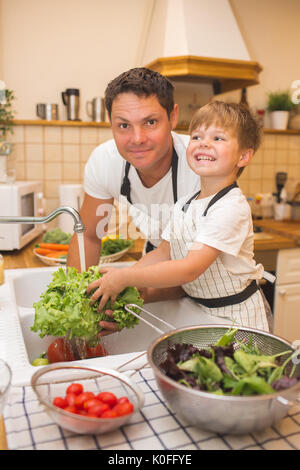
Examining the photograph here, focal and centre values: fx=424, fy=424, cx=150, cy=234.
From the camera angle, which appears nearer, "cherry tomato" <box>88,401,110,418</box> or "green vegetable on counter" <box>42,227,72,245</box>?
"cherry tomato" <box>88,401,110,418</box>

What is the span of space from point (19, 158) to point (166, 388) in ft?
7.39

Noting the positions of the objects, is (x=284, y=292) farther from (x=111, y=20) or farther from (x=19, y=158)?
(x=111, y=20)

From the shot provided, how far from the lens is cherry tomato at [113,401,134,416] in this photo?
1.97 feet

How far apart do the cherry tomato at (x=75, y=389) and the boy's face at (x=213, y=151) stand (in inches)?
23.6

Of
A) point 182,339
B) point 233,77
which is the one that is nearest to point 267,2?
point 233,77

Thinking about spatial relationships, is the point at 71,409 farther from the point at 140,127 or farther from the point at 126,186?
the point at 126,186

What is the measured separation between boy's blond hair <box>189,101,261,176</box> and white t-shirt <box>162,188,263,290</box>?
0.14 m

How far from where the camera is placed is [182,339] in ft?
2.47

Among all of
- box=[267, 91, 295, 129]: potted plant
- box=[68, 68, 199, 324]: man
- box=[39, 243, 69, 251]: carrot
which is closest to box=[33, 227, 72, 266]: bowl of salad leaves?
box=[39, 243, 69, 251]: carrot

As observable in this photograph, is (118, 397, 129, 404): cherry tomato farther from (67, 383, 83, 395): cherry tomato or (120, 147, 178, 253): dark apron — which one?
(120, 147, 178, 253): dark apron

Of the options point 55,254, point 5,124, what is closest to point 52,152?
point 5,124

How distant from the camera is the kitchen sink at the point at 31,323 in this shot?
0.85 metres

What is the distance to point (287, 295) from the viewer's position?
2352 mm

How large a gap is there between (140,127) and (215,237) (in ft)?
1.24
